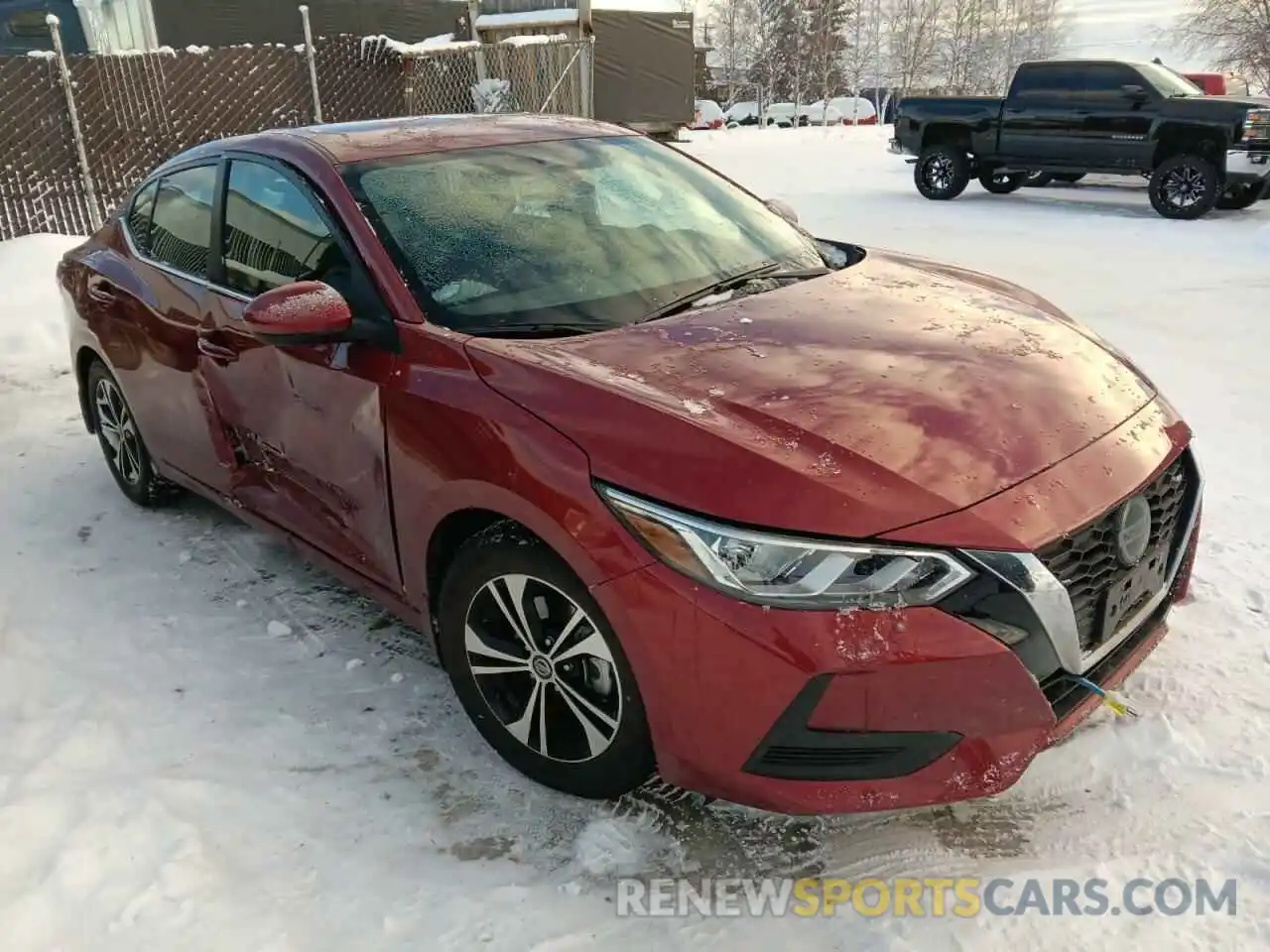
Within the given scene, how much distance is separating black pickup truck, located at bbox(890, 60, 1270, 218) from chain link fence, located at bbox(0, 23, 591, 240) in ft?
23.9

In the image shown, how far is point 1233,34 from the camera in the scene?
84.4ft

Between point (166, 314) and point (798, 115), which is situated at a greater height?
point (166, 314)

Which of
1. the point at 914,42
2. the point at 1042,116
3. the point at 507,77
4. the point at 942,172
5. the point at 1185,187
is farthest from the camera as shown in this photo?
the point at 914,42

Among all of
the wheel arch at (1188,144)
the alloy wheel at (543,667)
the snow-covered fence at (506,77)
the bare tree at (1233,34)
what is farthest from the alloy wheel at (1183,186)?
the bare tree at (1233,34)

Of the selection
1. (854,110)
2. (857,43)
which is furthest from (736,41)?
(854,110)

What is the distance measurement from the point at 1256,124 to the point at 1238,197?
1.17m

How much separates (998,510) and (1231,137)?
11584 millimetres

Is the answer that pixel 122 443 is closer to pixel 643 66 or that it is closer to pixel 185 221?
pixel 185 221

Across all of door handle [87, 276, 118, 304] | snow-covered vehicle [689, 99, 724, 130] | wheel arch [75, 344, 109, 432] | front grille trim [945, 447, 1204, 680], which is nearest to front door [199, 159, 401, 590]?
door handle [87, 276, 118, 304]

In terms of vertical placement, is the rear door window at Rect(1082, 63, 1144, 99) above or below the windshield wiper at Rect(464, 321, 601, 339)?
Answer: below

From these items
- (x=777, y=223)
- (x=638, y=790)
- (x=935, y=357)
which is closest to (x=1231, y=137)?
(x=777, y=223)

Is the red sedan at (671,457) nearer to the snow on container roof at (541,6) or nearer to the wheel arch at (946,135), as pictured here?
the wheel arch at (946,135)

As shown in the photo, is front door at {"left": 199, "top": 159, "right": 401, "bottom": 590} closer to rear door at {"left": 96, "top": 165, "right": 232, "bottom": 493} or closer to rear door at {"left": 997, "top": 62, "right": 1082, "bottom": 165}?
rear door at {"left": 96, "top": 165, "right": 232, "bottom": 493}

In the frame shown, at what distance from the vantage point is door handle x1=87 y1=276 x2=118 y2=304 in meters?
4.31
